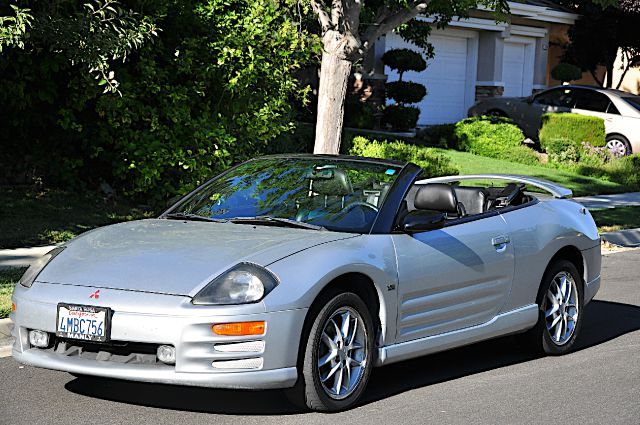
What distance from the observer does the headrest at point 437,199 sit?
7.29m

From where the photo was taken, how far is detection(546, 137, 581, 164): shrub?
2275 cm

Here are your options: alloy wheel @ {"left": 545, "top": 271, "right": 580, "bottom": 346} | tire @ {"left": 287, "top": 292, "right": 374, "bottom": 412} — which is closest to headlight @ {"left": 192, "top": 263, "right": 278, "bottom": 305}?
tire @ {"left": 287, "top": 292, "right": 374, "bottom": 412}

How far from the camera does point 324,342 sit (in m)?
5.85

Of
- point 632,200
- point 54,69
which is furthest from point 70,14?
point 632,200

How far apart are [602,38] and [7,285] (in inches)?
982

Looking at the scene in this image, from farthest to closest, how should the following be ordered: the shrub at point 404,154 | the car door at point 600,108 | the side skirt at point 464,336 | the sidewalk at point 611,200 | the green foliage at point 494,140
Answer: the car door at point 600,108 < the green foliage at point 494,140 < the shrub at point 404,154 < the sidewalk at point 611,200 < the side skirt at point 464,336

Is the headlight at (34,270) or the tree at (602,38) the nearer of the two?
the headlight at (34,270)

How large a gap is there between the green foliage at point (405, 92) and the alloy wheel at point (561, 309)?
16755mm

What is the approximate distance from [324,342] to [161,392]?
113 cm

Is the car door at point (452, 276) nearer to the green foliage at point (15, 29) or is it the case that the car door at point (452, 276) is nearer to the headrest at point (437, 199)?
the headrest at point (437, 199)

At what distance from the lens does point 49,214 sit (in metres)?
12.9

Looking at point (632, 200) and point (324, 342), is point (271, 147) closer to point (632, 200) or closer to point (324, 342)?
point (632, 200)

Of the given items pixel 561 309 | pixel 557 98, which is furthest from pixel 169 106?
pixel 557 98

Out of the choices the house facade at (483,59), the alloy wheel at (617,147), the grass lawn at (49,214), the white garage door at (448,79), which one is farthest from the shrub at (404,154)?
the white garage door at (448,79)
